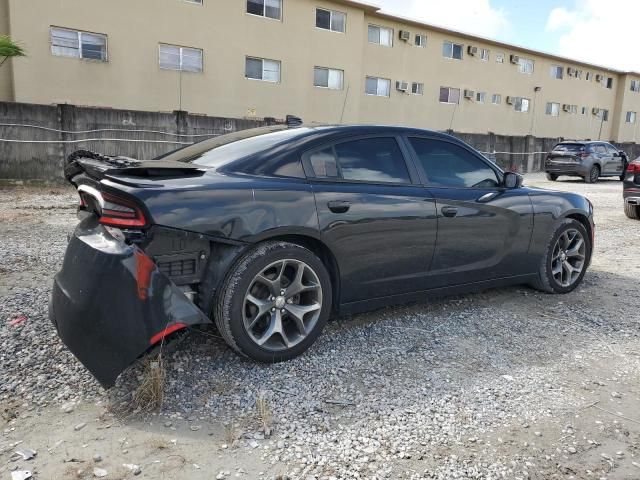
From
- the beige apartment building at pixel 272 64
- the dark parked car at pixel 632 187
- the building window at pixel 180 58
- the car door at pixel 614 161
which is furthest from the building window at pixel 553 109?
the dark parked car at pixel 632 187

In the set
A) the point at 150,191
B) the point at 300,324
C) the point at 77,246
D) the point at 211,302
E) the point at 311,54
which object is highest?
the point at 311,54

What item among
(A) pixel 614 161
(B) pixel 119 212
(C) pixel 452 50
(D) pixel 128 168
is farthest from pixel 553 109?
(B) pixel 119 212

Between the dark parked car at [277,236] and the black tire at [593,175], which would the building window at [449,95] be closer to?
the black tire at [593,175]

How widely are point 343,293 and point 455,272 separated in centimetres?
108

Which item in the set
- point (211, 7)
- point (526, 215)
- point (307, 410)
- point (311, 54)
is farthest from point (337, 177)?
point (311, 54)

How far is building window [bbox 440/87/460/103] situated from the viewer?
26984 millimetres

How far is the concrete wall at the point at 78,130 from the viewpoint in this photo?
460 inches

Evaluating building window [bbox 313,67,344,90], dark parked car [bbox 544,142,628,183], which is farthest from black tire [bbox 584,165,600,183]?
building window [bbox 313,67,344,90]

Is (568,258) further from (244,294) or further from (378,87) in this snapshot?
(378,87)

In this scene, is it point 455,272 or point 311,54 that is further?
point 311,54

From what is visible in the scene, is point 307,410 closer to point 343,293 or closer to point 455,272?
point 343,293

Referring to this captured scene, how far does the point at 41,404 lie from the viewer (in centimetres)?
272

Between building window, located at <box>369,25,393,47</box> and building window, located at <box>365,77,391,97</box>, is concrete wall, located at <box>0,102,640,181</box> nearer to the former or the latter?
building window, located at <box>365,77,391,97</box>

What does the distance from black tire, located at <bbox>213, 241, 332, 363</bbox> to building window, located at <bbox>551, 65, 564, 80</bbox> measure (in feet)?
114
